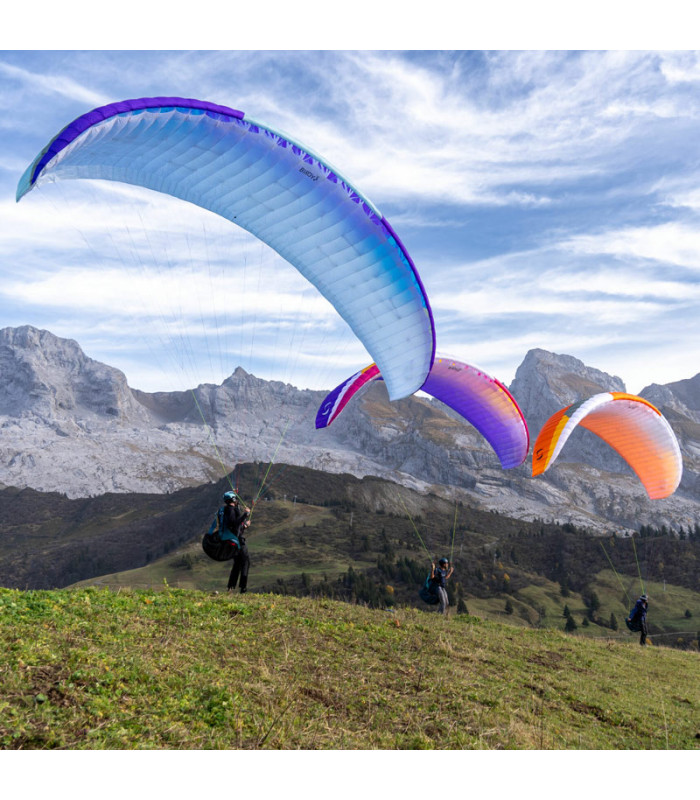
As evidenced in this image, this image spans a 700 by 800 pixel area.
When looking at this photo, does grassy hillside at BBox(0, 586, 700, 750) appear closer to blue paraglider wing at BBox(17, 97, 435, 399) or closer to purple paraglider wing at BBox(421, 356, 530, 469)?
blue paraglider wing at BBox(17, 97, 435, 399)

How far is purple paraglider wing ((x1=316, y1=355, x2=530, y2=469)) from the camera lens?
2070 centimetres

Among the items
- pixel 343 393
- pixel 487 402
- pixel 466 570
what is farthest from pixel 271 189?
pixel 466 570

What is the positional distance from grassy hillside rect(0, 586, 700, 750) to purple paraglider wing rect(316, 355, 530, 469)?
919 centimetres

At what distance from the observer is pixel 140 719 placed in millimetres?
5762

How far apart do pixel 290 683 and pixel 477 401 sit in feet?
49.9

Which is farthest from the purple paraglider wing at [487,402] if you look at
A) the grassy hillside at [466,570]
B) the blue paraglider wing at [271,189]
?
the grassy hillside at [466,570]

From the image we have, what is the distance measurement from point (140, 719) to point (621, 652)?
1368 centimetres

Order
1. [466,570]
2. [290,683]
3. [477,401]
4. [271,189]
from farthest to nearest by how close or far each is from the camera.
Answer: [466,570] < [477,401] < [271,189] < [290,683]

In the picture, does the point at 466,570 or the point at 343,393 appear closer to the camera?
the point at 343,393

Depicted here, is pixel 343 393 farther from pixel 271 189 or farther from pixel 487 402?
pixel 271 189

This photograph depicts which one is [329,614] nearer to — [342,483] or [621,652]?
[621,652]

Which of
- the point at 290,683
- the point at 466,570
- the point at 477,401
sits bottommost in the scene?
the point at 466,570

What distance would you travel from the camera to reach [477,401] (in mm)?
21359

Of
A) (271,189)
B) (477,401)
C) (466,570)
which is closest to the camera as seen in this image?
(271,189)
